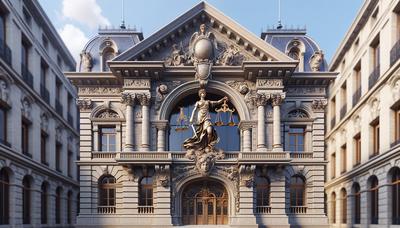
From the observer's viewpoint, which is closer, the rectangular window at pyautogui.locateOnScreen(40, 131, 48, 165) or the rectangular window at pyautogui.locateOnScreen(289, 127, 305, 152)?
the rectangular window at pyautogui.locateOnScreen(289, 127, 305, 152)

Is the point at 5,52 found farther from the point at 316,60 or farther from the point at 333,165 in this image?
the point at 333,165

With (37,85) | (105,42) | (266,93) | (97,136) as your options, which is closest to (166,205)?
(97,136)

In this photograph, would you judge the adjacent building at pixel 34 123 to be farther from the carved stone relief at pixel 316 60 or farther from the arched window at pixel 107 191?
the carved stone relief at pixel 316 60

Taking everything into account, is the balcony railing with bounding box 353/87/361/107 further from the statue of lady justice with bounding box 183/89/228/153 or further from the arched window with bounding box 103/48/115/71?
the arched window with bounding box 103/48/115/71

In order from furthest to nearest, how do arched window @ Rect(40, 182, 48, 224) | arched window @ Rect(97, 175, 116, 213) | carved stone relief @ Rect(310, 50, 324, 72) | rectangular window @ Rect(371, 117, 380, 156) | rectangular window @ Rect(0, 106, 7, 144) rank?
arched window @ Rect(40, 182, 48, 224) < rectangular window @ Rect(371, 117, 380, 156) < carved stone relief @ Rect(310, 50, 324, 72) < arched window @ Rect(97, 175, 116, 213) < rectangular window @ Rect(0, 106, 7, 144)

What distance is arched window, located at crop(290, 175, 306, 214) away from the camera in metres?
28.9

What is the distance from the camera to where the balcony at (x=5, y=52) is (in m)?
26.9

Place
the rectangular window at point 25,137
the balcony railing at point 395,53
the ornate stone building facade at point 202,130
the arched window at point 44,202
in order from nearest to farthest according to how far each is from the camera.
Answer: the balcony railing at point 395,53
the ornate stone building facade at point 202,130
the rectangular window at point 25,137
the arched window at point 44,202

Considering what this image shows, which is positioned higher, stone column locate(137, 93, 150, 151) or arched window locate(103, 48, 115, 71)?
arched window locate(103, 48, 115, 71)

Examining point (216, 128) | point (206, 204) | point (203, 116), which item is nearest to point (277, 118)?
point (216, 128)

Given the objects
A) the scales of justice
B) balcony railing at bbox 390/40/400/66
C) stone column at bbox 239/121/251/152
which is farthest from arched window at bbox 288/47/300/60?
stone column at bbox 239/121/251/152

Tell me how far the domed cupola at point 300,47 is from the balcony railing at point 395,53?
4.85m

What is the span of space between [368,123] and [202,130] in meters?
14.4

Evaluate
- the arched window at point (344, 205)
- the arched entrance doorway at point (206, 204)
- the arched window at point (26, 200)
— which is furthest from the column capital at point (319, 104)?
the arched window at point (26, 200)
